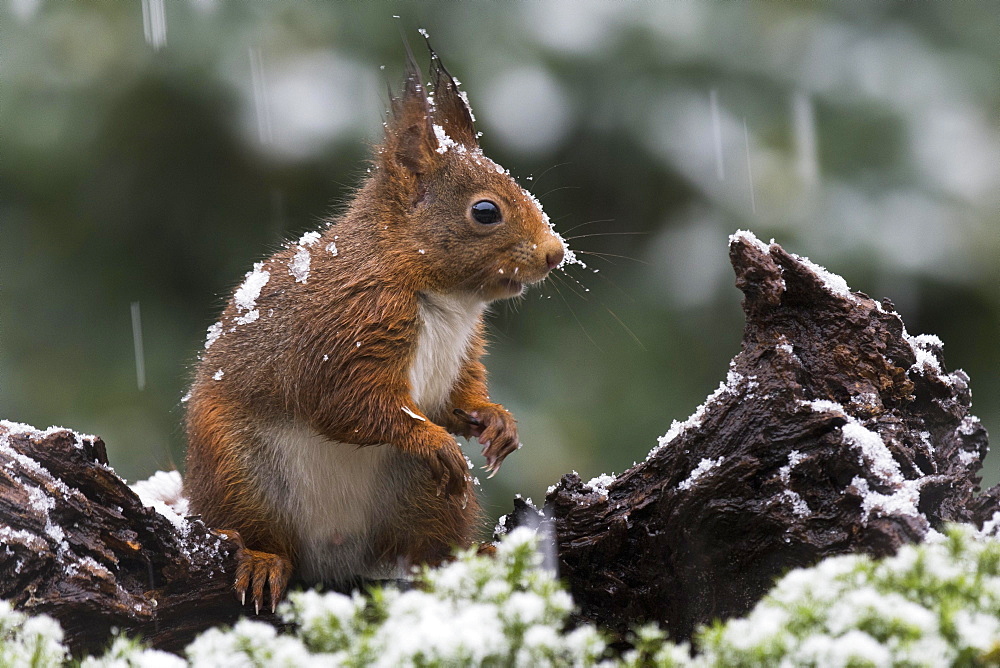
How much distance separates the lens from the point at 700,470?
1592mm

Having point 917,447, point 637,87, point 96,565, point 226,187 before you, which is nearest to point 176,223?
point 226,187

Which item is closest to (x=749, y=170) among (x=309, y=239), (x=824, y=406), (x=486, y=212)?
(x=486, y=212)

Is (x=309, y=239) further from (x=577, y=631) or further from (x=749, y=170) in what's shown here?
(x=749, y=170)

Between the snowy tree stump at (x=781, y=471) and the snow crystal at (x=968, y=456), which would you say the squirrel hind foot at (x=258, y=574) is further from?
the snow crystal at (x=968, y=456)

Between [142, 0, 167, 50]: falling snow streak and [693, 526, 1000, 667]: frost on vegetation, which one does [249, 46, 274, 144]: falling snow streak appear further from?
[693, 526, 1000, 667]: frost on vegetation

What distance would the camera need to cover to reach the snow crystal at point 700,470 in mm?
1581

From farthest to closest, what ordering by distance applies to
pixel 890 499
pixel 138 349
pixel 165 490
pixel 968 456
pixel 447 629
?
1. pixel 138 349
2. pixel 165 490
3. pixel 968 456
4. pixel 890 499
5. pixel 447 629

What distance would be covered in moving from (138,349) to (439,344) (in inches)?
53.8

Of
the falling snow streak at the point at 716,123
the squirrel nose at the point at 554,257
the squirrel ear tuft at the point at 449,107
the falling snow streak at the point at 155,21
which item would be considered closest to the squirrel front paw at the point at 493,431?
the squirrel nose at the point at 554,257

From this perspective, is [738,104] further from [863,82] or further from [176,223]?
[176,223]

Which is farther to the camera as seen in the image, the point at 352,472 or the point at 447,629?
the point at 352,472

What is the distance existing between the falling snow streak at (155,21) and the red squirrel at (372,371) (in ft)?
4.09

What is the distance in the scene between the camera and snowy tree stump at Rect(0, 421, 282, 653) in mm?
1578

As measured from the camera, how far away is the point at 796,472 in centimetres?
153
